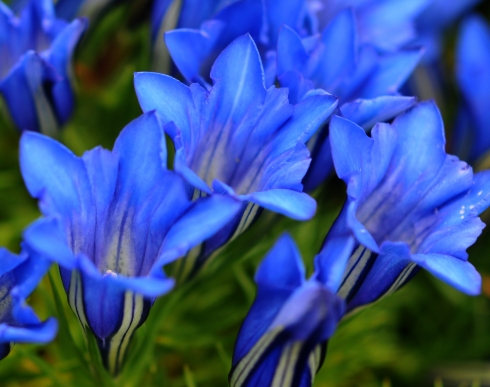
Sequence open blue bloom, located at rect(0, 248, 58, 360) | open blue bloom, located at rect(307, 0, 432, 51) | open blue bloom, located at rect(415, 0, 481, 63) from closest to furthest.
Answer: open blue bloom, located at rect(0, 248, 58, 360), open blue bloom, located at rect(307, 0, 432, 51), open blue bloom, located at rect(415, 0, 481, 63)

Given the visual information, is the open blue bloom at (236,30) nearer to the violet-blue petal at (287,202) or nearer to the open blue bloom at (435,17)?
the violet-blue petal at (287,202)

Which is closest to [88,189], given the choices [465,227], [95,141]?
[465,227]

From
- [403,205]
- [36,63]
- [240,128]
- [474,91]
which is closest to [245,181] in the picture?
[240,128]

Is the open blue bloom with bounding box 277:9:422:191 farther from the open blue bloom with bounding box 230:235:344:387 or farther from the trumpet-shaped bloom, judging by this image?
the open blue bloom with bounding box 230:235:344:387

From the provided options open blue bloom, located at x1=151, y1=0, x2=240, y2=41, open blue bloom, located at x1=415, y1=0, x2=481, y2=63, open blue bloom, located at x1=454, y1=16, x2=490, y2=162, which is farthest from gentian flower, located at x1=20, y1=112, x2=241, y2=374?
open blue bloom, located at x1=415, y1=0, x2=481, y2=63

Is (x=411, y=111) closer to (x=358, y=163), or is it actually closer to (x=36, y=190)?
(x=358, y=163)

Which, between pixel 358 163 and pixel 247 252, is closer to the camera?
pixel 358 163
